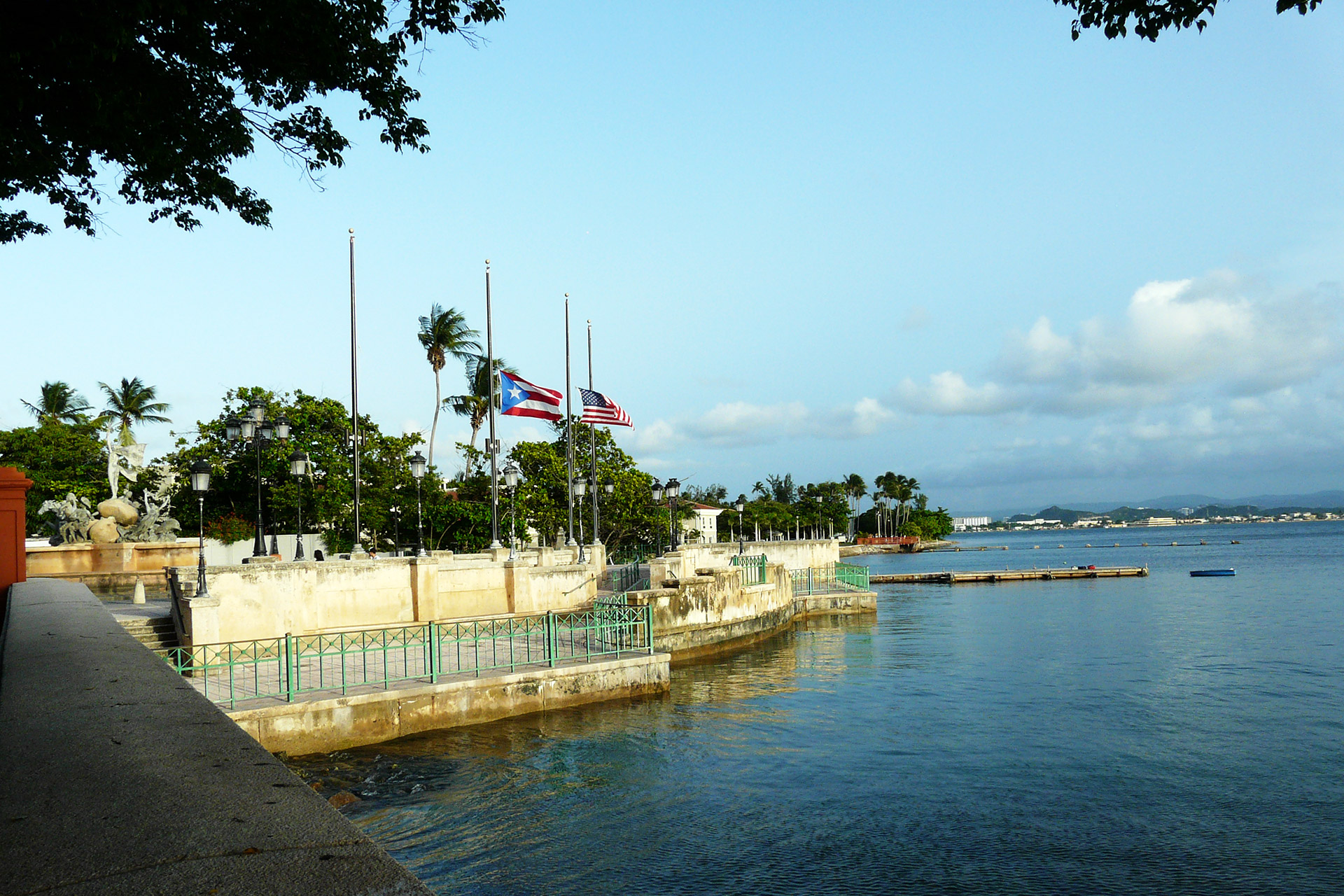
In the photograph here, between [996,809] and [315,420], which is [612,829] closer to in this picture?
[996,809]

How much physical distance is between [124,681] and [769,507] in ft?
413

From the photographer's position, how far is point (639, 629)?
24.2 m

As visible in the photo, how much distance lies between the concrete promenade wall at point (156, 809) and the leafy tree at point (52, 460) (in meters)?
50.6

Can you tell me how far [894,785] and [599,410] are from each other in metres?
18.4

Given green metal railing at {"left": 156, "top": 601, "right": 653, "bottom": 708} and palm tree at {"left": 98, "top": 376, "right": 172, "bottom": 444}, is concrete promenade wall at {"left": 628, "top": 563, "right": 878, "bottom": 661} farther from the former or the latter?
palm tree at {"left": 98, "top": 376, "right": 172, "bottom": 444}

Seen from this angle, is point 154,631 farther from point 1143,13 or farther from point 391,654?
point 1143,13

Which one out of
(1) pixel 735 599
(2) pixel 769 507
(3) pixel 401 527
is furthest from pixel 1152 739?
(2) pixel 769 507

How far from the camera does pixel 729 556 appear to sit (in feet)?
152

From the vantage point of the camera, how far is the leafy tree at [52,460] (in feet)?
163

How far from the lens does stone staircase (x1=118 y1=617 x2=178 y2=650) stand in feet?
62.7

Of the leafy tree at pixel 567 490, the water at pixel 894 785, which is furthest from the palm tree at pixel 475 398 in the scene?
the water at pixel 894 785

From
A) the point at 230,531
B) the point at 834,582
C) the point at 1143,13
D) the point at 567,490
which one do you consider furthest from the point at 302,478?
the point at 1143,13

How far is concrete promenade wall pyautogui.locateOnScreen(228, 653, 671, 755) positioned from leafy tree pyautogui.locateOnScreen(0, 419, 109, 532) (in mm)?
39704

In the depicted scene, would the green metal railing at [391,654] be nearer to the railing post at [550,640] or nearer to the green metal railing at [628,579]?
the railing post at [550,640]
